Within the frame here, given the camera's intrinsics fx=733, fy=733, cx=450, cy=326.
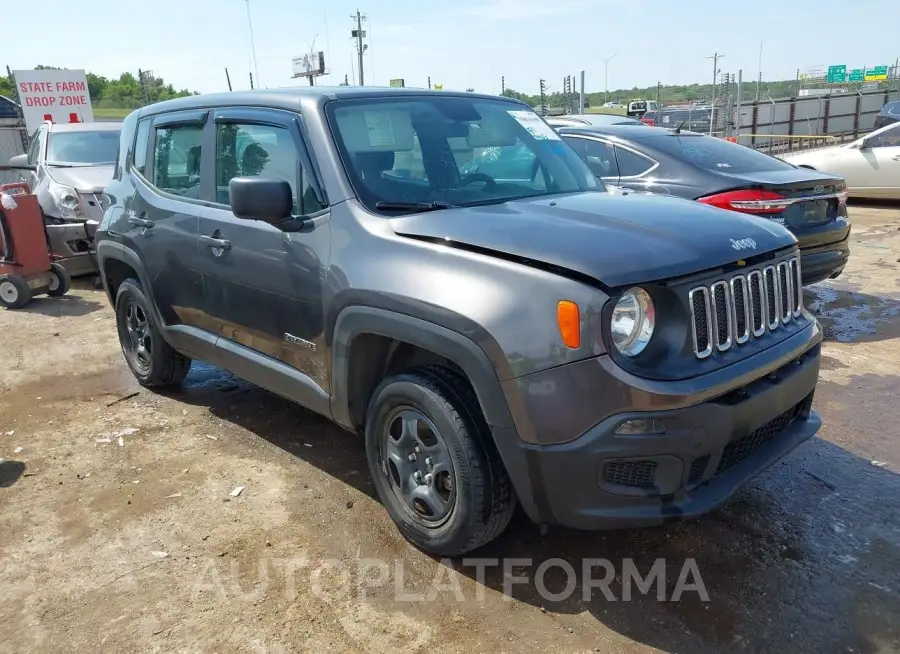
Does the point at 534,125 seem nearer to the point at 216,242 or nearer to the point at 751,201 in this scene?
the point at 216,242

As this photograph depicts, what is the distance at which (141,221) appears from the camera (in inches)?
182

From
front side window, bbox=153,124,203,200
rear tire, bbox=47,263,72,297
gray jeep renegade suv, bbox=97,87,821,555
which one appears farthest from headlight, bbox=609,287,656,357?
rear tire, bbox=47,263,72,297

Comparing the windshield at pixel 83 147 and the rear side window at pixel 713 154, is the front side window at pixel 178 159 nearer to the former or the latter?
the rear side window at pixel 713 154

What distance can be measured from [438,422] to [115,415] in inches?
118

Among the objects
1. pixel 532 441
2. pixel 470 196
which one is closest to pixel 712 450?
pixel 532 441

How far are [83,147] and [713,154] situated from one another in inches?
320

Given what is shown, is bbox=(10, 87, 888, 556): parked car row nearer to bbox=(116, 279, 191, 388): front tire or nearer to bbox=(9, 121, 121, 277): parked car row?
bbox=(116, 279, 191, 388): front tire

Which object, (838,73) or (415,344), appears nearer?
(415,344)

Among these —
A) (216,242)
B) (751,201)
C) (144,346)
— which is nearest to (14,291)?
(144,346)

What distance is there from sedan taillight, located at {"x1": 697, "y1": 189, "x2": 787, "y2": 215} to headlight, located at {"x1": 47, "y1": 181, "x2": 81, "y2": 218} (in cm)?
711

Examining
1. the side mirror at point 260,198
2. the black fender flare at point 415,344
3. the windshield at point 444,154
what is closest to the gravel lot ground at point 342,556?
the black fender flare at point 415,344

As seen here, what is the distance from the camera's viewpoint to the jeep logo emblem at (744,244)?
287 centimetres

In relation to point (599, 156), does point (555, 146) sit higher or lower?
higher
